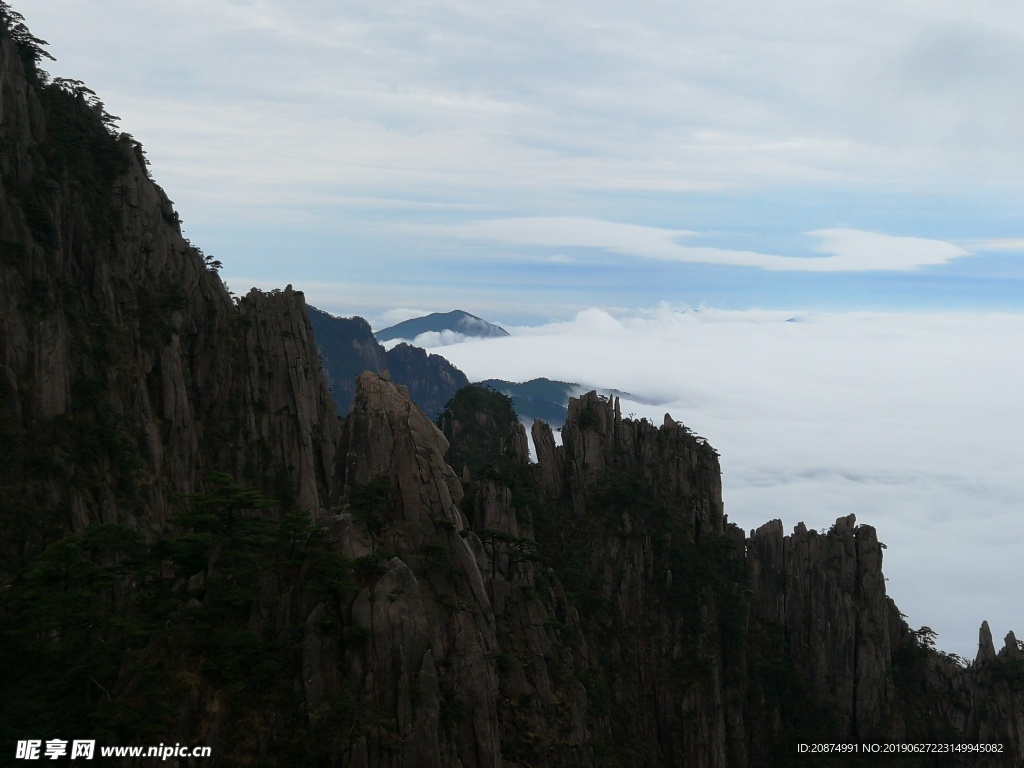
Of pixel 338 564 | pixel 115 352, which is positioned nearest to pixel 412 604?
pixel 338 564

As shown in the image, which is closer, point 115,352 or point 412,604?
point 412,604

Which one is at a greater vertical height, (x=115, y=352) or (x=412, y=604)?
(x=115, y=352)

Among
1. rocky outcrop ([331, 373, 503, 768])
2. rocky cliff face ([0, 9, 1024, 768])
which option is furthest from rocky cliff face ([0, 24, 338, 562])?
rocky outcrop ([331, 373, 503, 768])

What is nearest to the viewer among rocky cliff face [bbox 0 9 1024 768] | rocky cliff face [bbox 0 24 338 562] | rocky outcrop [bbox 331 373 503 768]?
rocky cliff face [bbox 0 9 1024 768]

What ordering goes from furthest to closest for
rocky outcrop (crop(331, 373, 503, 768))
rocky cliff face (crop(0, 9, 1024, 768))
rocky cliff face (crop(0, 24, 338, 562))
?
rocky cliff face (crop(0, 24, 338, 562))
rocky outcrop (crop(331, 373, 503, 768))
rocky cliff face (crop(0, 9, 1024, 768))

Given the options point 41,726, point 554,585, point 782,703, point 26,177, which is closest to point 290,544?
point 41,726

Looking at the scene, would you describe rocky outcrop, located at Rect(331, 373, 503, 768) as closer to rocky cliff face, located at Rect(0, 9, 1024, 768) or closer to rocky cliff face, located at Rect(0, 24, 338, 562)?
rocky cliff face, located at Rect(0, 9, 1024, 768)

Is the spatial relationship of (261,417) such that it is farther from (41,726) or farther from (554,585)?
(41,726)

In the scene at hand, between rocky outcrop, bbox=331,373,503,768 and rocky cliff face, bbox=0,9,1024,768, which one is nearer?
rocky cliff face, bbox=0,9,1024,768

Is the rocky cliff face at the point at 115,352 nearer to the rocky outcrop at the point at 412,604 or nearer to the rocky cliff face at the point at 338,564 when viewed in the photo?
the rocky cliff face at the point at 338,564

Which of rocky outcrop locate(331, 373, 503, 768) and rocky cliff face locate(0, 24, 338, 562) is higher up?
rocky cliff face locate(0, 24, 338, 562)

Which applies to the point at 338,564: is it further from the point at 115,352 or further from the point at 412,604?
the point at 115,352

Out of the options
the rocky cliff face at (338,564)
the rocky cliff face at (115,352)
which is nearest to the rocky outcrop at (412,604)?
the rocky cliff face at (338,564)

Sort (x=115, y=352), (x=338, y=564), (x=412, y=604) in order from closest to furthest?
(x=338, y=564)
(x=412, y=604)
(x=115, y=352)
